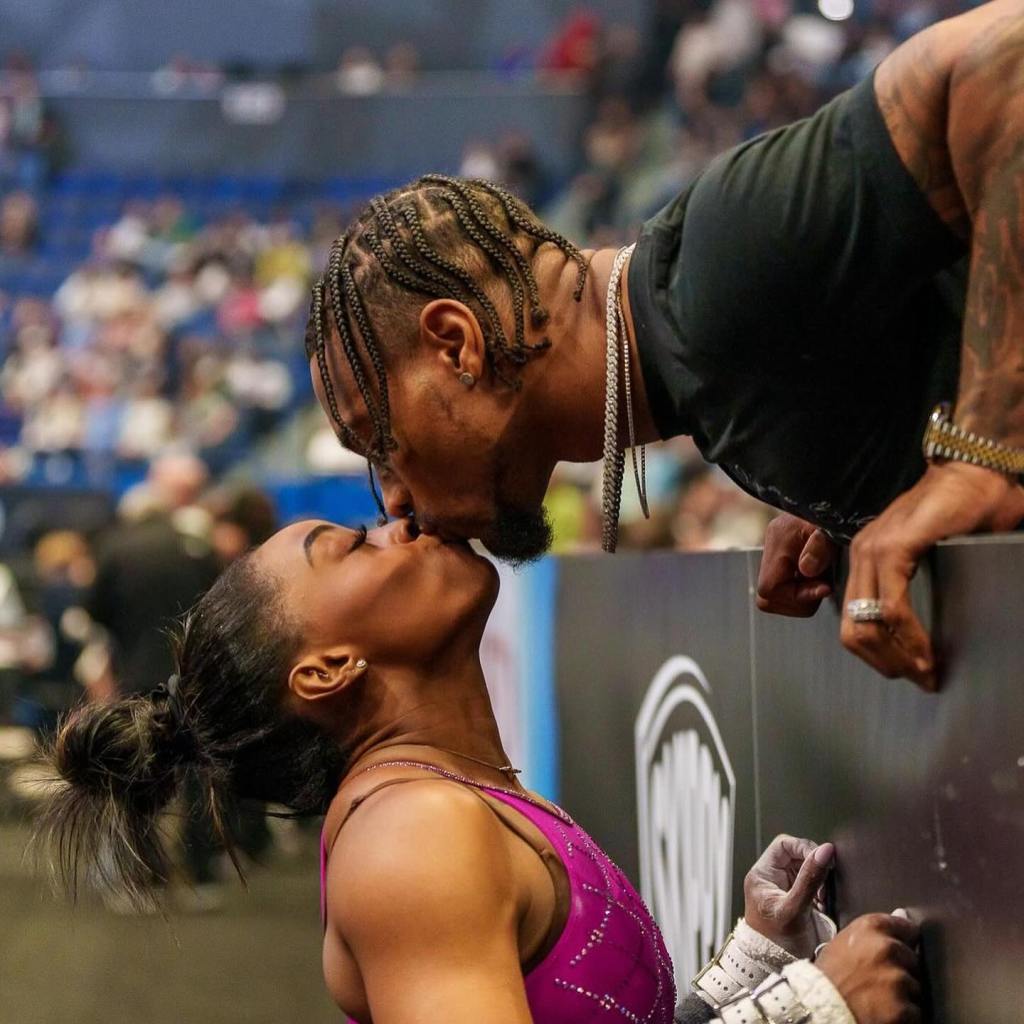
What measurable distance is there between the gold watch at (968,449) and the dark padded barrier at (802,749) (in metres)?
0.11

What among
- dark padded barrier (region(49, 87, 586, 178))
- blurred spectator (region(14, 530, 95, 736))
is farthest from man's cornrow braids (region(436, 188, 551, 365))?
dark padded barrier (region(49, 87, 586, 178))

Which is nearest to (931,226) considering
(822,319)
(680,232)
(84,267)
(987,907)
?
(822,319)

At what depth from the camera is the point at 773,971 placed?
82.7 inches

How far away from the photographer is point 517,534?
2.00 metres

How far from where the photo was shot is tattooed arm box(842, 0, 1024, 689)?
1474mm

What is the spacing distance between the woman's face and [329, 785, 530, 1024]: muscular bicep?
1.09ft

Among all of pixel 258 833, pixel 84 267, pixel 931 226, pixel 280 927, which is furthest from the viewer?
pixel 84 267

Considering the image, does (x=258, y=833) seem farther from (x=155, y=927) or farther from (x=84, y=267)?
(x=84, y=267)

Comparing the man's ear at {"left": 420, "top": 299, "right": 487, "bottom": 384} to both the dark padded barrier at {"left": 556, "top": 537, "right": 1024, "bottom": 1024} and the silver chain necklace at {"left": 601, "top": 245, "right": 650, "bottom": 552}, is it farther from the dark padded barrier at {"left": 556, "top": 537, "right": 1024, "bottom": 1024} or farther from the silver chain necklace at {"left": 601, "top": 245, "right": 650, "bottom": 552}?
the dark padded barrier at {"left": 556, "top": 537, "right": 1024, "bottom": 1024}

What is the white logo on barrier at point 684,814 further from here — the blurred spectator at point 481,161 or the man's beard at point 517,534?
the blurred spectator at point 481,161

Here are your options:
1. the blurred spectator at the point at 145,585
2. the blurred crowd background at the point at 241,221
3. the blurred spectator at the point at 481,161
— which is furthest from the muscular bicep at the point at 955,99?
the blurred spectator at the point at 481,161

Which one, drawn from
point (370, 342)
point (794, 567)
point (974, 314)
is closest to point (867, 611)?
point (974, 314)

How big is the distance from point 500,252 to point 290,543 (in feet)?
1.68

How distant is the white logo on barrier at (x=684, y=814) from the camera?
2631 mm
